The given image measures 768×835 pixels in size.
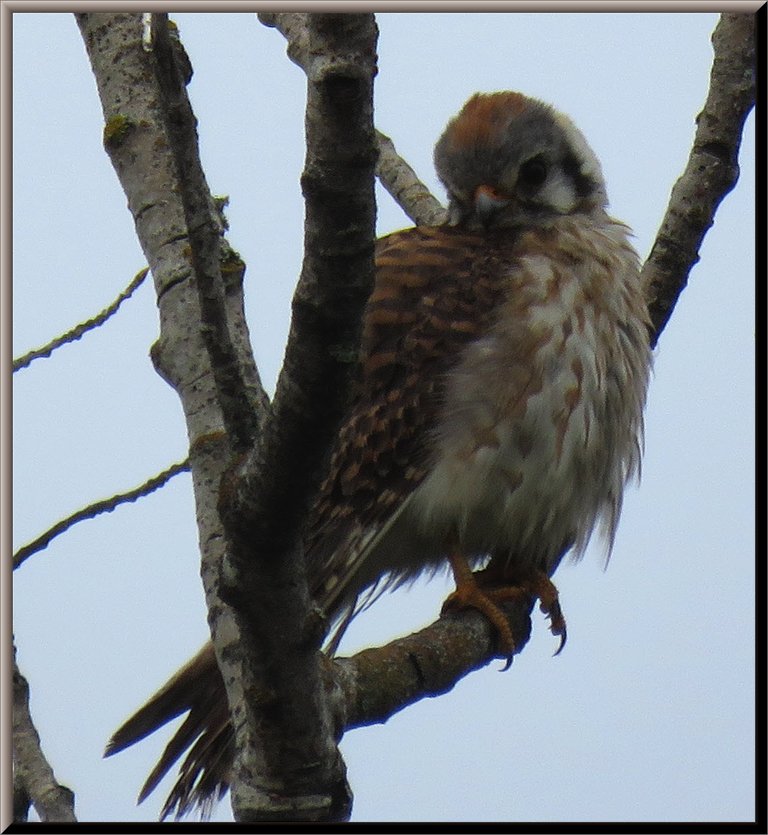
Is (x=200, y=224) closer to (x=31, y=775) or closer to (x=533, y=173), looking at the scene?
(x=31, y=775)

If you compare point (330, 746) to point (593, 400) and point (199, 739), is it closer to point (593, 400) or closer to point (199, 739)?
point (199, 739)

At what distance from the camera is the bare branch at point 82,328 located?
319 cm

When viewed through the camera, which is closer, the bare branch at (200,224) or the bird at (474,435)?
the bare branch at (200,224)

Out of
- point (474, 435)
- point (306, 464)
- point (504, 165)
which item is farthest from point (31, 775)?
point (504, 165)

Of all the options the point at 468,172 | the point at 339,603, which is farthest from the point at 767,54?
the point at 339,603

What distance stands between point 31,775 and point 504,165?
2.42m

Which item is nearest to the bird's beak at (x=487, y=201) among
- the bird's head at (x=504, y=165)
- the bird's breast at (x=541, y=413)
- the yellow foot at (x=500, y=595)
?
the bird's head at (x=504, y=165)

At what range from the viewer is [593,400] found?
3717mm

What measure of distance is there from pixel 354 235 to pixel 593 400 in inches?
79.9

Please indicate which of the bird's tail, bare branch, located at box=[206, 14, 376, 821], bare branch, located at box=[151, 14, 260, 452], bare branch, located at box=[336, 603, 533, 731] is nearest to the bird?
the bird's tail

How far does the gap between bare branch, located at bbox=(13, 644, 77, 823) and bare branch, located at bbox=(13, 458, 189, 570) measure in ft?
0.78

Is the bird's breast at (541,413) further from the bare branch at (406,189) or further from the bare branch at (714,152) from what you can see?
the bare branch at (406,189)

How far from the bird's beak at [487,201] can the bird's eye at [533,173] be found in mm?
131

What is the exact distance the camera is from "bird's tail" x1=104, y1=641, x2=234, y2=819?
3.19 metres
